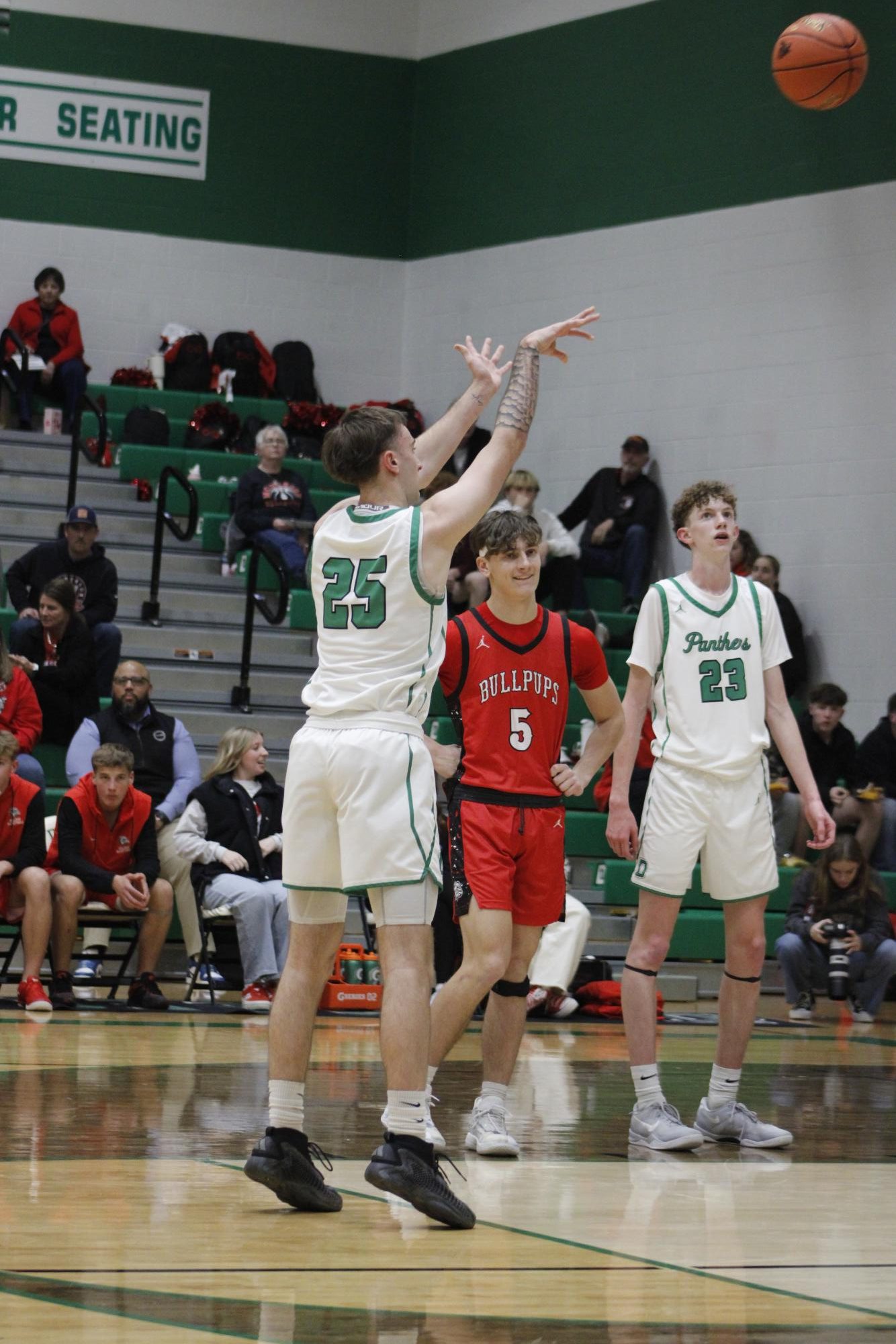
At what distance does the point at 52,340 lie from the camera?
16.2 metres

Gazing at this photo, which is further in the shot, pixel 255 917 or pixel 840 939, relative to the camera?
pixel 840 939

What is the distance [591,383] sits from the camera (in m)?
16.0

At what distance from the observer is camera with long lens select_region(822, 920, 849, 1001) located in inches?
409

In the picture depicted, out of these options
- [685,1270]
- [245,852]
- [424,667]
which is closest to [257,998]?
[245,852]

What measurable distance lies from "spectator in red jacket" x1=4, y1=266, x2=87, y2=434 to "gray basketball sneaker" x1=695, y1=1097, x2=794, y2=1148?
1149cm

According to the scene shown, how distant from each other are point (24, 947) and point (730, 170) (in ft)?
28.0

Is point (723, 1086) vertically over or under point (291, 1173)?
under

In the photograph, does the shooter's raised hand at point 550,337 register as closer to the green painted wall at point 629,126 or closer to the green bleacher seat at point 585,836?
the green bleacher seat at point 585,836

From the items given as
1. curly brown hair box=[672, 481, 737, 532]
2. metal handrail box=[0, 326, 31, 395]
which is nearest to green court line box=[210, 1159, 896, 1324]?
curly brown hair box=[672, 481, 737, 532]

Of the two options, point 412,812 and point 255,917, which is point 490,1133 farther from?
point 255,917

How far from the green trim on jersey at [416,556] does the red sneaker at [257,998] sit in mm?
5419

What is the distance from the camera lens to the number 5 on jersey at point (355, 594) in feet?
14.3

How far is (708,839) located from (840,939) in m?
5.11

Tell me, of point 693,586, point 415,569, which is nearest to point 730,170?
point 693,586
